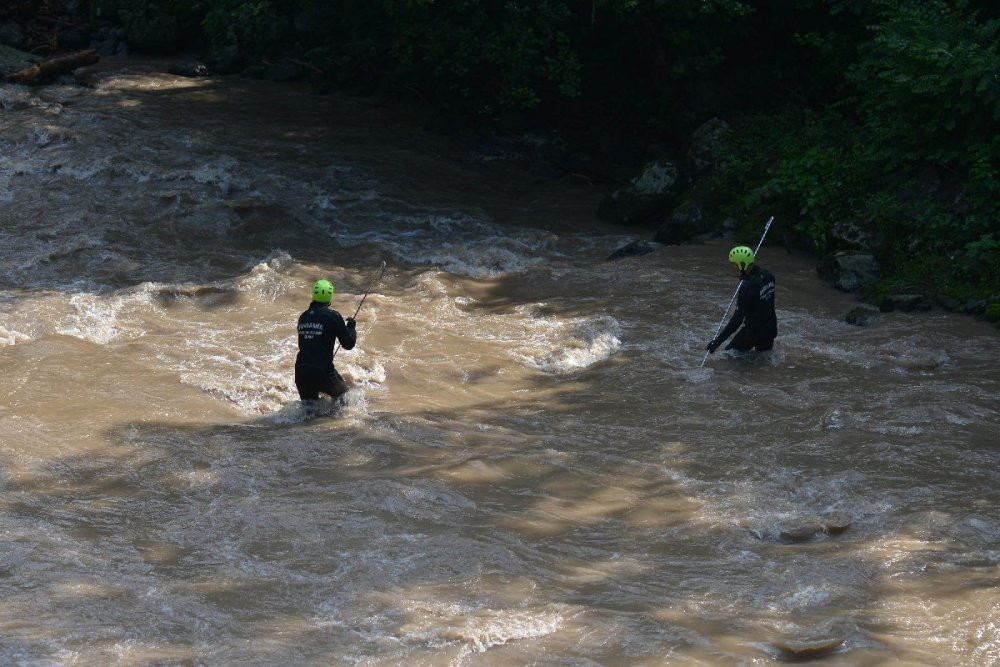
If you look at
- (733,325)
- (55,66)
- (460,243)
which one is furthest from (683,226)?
(55,66)

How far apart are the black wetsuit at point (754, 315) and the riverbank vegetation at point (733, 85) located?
298 cm

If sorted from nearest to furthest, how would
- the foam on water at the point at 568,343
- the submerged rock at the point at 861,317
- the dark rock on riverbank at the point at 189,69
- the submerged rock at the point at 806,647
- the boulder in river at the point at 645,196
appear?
the submerged rock at the point at 806,647
the foam on water at the point at 568,343
the submerged rock at the point at 861,317
the boulder in river at the point at 645,196
the dark rock on riverbank at the point at 189,69

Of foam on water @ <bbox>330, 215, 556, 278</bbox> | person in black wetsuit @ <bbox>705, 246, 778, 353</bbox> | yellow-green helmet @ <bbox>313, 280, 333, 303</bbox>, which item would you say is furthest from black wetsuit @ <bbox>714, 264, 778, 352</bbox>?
foam on water @ <bbox>330, 215, 556, 278</bbox>

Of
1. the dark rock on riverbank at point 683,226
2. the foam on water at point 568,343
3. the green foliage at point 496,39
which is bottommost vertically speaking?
the foam on water at point 568,343

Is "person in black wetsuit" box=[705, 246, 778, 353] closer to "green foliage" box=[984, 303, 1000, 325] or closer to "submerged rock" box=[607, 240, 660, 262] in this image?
"green foliage" box=[984, 303, 1000, 325]

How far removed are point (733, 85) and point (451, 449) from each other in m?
12.9

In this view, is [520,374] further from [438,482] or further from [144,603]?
[144,603]

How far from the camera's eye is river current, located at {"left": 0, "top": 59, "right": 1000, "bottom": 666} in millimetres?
6707

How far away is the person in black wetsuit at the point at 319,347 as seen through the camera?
10273 mm

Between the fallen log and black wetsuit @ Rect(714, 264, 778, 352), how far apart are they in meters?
15.6

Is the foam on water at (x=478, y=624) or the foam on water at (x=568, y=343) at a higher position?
the foam on water at (x=568, y=343)

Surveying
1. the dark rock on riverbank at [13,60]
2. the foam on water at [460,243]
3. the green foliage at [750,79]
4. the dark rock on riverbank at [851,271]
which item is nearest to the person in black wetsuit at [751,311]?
the dark rock on riverbank at [851,271]

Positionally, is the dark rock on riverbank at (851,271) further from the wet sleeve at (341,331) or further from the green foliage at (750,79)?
the wet sleeve at (341,331)

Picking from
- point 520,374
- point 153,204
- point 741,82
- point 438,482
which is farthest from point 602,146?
point 438,482
